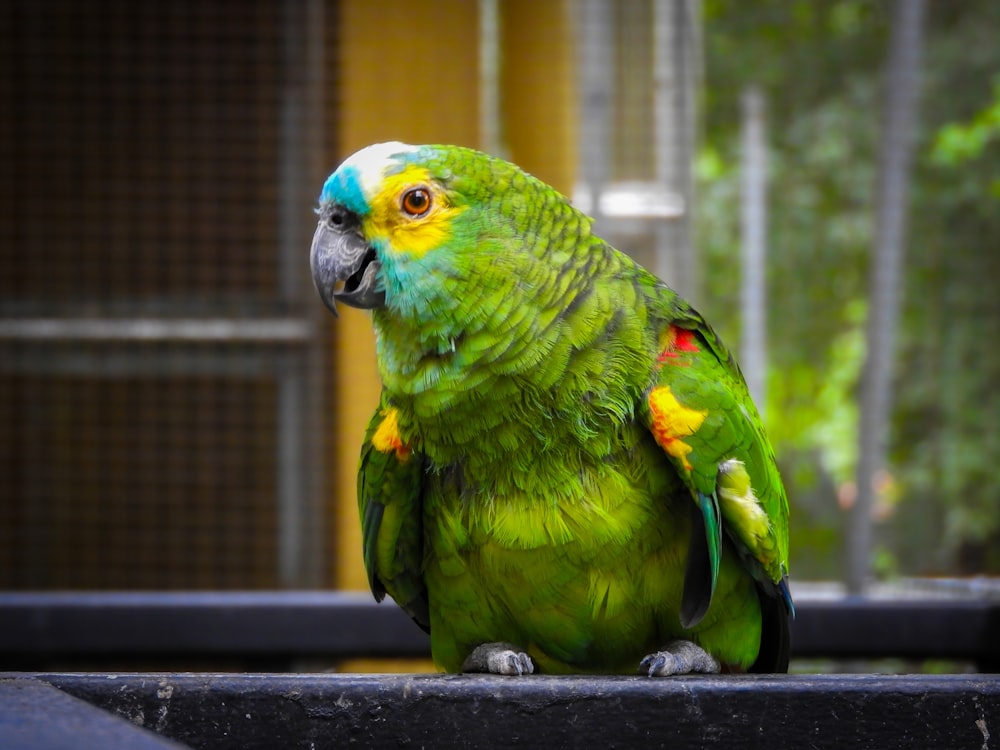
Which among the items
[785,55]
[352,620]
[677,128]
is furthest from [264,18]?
[352,620]

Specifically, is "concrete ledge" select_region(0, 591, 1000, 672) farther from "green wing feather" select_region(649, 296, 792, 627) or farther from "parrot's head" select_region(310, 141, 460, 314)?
Answer: "parrot's head" select_region(310, 141, 460, 314)

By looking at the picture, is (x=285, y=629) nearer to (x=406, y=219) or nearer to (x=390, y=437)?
(x=390, y=437)

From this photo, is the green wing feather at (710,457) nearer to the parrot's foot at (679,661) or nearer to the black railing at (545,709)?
the parrot's foot at (679,661)

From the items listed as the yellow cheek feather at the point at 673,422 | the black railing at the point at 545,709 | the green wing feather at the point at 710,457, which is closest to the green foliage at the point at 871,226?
the green wing feather at the point at 710,457

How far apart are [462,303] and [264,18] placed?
2.45 meters

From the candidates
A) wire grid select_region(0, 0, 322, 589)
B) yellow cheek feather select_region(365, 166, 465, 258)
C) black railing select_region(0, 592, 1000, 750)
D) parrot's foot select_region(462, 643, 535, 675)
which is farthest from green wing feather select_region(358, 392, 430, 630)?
wire grid select_region(0, 0, 322, 589)

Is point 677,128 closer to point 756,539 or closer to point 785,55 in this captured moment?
point 785,55

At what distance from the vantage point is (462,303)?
44.8 inches

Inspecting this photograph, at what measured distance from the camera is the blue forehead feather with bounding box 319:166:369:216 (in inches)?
45.0

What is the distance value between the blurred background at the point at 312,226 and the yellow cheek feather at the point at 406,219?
159 cm

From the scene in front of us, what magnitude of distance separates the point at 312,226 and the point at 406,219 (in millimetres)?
2106

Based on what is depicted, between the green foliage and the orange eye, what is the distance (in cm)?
203

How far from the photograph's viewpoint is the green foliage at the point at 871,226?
3064mm

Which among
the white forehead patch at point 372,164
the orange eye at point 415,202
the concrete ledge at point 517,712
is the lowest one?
the concrete ledge at point 517,712
